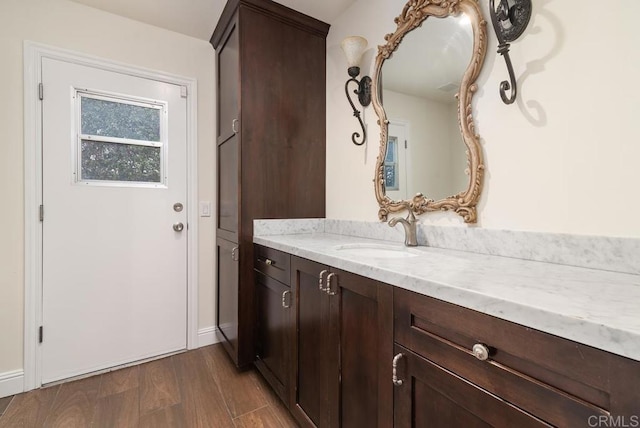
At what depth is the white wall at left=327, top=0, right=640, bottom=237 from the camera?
32.8 inches

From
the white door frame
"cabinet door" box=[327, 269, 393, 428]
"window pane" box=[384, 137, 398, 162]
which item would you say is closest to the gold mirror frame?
"window pane" box=[384, 137, 398, 162]

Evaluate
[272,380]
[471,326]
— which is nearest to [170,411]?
[272,380]

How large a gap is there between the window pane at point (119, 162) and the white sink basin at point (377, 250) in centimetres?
154

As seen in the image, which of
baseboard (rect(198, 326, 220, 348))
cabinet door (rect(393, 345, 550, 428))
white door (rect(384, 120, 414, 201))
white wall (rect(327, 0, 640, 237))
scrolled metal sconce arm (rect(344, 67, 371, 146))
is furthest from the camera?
baseboard (rect(198, 326, 220, 348))

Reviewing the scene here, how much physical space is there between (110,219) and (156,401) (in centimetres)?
118

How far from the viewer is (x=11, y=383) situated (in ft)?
5.51

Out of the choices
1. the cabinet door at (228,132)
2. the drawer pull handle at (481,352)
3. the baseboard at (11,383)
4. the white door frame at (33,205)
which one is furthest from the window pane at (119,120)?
the drawer pull handle at (481,352)

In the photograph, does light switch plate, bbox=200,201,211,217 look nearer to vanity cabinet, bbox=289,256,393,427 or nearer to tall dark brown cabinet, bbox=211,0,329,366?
tall dark brown cabinet, bbox=211,0,329,366

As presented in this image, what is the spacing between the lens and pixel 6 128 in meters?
1.68

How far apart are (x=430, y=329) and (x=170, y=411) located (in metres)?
1.52

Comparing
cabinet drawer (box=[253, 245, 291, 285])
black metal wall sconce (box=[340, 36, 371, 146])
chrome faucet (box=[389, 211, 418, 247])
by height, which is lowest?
cabinet drawer (box=[253, 245, 291, 285])

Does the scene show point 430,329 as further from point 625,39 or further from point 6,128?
point 6,128

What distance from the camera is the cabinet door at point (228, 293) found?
1886 mm

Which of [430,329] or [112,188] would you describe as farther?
[112,188]
